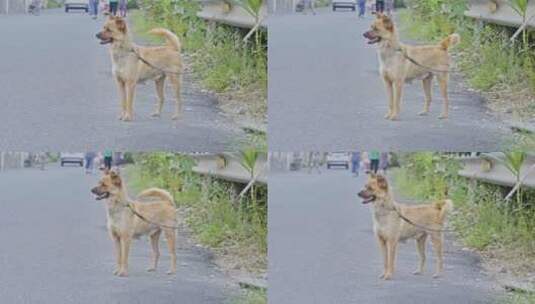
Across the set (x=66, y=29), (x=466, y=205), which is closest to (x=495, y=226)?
(x=466, y=205)

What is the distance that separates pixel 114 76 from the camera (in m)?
3.41

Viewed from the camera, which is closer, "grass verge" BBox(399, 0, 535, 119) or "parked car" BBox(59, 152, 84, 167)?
"parked car" BBox(59, 152, 84, 167)

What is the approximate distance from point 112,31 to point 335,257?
42.0 inches

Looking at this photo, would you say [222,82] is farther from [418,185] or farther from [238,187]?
[418,185]

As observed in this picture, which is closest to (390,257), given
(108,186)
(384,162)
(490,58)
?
(384,162)

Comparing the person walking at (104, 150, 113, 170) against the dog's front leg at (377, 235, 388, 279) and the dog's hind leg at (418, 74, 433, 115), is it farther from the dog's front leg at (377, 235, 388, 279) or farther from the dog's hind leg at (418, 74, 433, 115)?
the dog's hind leg at (418, 74, 433, 115)

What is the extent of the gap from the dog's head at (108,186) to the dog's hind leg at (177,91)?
285mm

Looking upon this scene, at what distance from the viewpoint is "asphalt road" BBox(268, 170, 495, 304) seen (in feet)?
11.2

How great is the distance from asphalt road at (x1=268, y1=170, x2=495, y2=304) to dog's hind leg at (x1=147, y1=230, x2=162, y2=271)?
382 millimetres

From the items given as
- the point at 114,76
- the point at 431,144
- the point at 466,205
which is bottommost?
the point at 466,205

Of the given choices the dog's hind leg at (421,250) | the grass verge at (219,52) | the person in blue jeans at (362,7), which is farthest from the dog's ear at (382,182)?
the person in blue jeans at (362,7)

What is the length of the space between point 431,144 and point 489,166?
8.2 inches

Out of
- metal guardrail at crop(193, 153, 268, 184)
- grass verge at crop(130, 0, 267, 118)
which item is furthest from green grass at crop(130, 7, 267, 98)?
metal guardrail at crop(193, 153, 268, 184)

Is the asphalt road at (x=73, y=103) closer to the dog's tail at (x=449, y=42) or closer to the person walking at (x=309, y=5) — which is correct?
the person walking at (x=309, y=5)
